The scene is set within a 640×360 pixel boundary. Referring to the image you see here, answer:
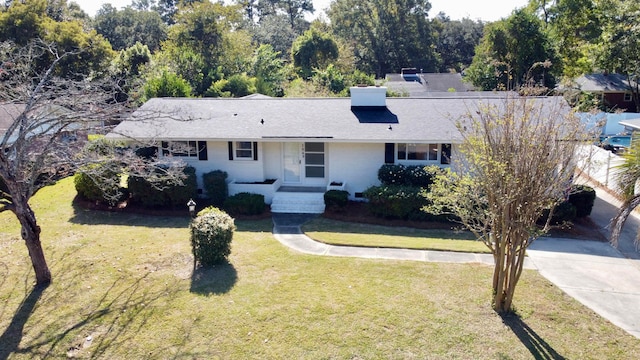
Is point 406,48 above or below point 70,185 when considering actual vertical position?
above

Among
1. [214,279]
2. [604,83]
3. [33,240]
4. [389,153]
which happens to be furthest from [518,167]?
[604,83]

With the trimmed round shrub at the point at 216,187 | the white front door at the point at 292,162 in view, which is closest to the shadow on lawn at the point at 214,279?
the trimmed round shrub at the point at 216,187

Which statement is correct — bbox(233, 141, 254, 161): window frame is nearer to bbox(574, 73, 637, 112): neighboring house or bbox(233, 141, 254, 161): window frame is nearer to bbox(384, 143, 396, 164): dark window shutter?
bbox(384, 143, 396, 164): dark window shutter

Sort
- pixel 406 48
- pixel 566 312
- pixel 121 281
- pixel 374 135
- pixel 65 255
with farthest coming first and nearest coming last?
pixel 406 48
pixel 374 135
pixel 65 255
pixel 121 281
pixel 566 312

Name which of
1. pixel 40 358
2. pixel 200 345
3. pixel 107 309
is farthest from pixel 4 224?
pixel 200 345

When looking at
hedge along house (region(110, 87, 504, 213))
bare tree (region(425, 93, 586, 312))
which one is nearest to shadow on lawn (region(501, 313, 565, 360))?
bare tree (region(425, 93, 586, 312))

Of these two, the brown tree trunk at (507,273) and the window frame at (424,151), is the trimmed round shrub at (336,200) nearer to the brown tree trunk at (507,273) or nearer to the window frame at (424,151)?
the window frame at (424,151)

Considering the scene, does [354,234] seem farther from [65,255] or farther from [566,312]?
[65,255]
